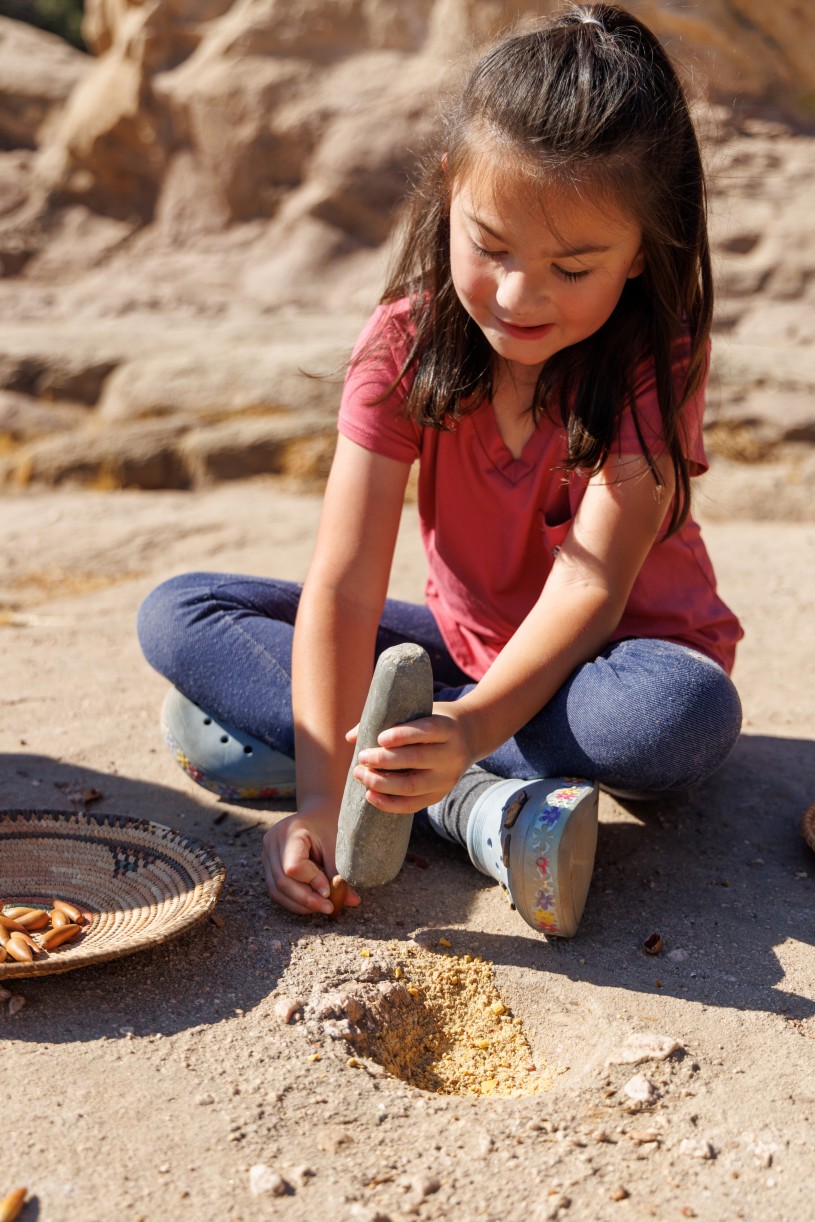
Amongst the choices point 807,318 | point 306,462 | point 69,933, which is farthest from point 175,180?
point 69,933

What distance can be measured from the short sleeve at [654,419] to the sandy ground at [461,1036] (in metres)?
0.72

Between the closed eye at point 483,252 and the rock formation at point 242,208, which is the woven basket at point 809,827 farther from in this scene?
the rock formation at point 242,208

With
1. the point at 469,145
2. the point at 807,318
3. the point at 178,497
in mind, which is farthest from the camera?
the point at 807,318

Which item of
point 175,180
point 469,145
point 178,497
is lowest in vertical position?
point 178,497

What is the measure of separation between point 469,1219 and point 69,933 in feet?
2.40

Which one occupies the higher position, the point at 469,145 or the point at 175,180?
the point at 469,145

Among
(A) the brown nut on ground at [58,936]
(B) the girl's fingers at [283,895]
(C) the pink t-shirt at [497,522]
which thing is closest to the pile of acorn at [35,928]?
→ (A) the brown nut on ground at [58,936]

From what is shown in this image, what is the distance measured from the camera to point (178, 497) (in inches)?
196

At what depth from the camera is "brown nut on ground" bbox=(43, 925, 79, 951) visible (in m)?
1.78

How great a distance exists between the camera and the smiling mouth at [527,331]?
6.40ft

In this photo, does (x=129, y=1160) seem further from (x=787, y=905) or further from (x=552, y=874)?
(x=787, y=905)

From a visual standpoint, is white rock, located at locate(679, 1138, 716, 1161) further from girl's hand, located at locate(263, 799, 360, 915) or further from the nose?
the nose

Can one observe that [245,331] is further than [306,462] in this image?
Yes

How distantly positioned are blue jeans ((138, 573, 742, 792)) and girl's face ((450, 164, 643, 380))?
55cm
